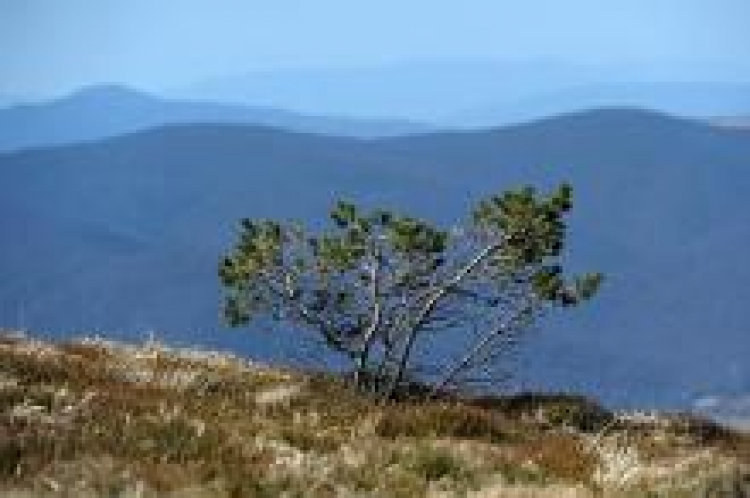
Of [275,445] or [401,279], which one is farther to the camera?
[401,279]

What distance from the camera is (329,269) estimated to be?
17.6 meters

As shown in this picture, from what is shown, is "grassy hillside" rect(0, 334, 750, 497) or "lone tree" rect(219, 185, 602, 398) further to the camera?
"lone tree" rect(219, 185, 602, 398)

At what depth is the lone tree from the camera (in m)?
17.2

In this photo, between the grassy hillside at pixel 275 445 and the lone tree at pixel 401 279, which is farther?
the lone tree at pixel 401 279

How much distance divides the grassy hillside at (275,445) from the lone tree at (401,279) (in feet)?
2.74

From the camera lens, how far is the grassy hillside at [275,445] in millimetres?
9406

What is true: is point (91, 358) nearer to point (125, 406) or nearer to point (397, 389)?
point (397, 389)

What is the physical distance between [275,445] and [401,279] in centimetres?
657

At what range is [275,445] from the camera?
11141mm

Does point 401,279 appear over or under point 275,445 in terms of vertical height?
over

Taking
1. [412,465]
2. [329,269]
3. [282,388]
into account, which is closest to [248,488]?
[412,465]

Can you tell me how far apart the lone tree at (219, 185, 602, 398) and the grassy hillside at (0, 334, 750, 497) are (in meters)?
0.83

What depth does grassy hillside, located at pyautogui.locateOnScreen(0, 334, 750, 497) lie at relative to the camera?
30.9 feet

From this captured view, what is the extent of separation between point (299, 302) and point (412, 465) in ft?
21.8
